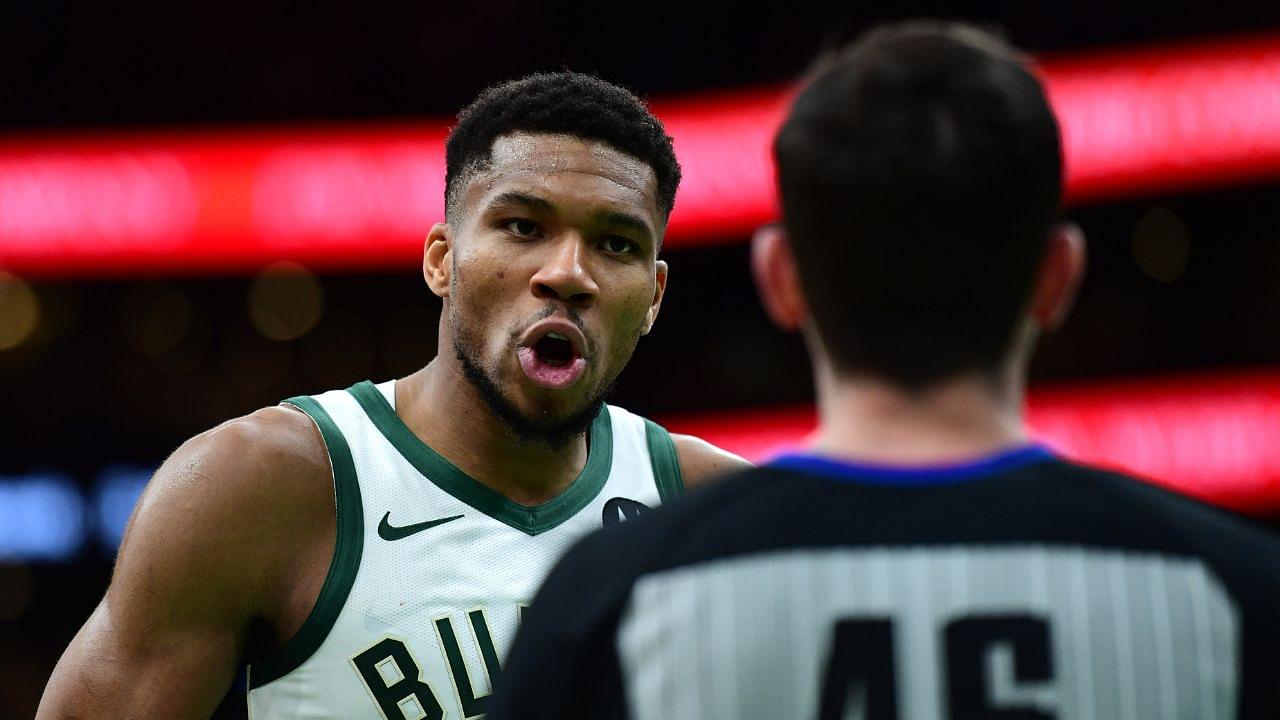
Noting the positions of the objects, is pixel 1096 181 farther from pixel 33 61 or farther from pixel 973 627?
pixel 33 61

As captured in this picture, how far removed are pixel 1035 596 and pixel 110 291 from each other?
22975 millimetres

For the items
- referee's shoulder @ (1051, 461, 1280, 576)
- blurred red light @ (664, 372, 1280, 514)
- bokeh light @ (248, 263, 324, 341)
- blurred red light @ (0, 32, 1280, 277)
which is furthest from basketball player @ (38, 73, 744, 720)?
bokeh light @ (248, 263, 324, 341)

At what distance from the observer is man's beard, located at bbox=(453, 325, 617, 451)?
306 centimetres

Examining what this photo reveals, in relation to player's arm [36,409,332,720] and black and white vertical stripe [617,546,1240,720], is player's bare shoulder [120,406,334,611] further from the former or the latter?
black and white vertical stripe [617,546,1240,720]

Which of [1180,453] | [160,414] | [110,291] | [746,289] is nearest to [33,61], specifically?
[110,291]

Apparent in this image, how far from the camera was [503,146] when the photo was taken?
3.20 m

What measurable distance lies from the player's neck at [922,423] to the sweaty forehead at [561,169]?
174cm

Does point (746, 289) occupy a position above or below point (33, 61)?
below

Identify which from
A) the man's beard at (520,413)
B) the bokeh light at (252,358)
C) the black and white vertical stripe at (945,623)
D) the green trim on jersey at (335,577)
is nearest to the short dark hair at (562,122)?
the man's beard at (520,413)

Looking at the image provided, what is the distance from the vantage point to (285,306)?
912 inches

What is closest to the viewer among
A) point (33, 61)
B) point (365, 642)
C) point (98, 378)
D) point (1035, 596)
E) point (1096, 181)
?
A: point (1035, 596)

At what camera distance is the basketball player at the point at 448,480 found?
2.66m

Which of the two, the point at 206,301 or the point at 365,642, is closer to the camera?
the point at 365,642

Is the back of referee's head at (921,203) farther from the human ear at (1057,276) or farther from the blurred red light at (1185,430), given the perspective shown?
the blurred red light at (1185,430)
